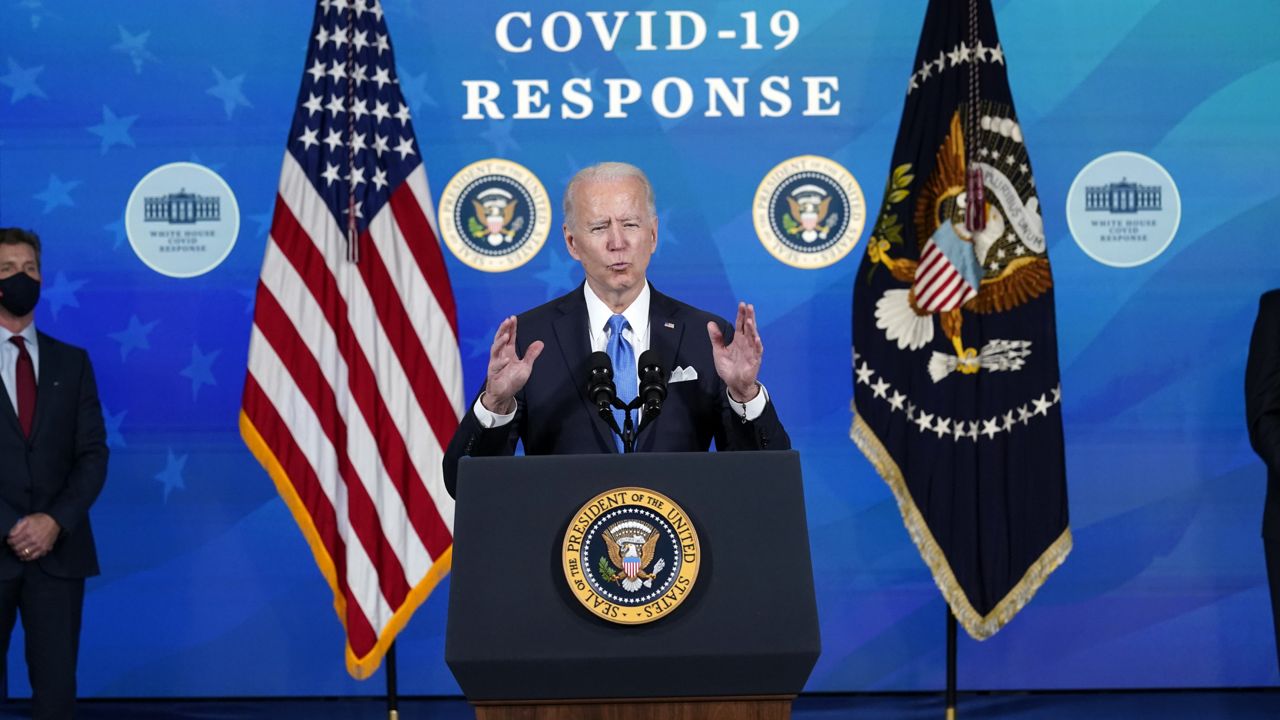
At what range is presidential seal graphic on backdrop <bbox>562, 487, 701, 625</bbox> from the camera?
1747mm

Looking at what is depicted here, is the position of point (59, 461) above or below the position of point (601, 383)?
below

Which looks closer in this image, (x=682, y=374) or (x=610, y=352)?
(x=682, y=374)

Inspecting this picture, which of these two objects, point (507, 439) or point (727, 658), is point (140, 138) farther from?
point (727, 658)

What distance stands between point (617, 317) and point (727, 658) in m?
0.92

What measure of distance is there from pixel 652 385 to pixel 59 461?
316 cm

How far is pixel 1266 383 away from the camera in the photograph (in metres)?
3.90

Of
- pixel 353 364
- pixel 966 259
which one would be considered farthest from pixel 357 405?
pixel 966 259

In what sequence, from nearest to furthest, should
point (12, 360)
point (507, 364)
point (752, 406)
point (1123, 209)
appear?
point (507, 364) → point (752, 406) → point (12, 360) → point (1123, 209)

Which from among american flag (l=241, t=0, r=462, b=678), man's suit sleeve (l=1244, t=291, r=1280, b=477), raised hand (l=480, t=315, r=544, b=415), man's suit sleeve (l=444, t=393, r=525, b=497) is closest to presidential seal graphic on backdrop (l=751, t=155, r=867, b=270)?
american flag (l=241, t=0, r=462, b=678)

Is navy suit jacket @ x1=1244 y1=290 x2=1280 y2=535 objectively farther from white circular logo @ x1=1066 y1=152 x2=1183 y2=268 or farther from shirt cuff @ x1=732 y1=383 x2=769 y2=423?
shirt cuff @ x1=732 y1=383 x2=769 y2=423

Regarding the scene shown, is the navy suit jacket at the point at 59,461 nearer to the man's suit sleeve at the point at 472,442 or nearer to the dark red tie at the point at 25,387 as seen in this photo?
the dark red tie at the point at 25,387

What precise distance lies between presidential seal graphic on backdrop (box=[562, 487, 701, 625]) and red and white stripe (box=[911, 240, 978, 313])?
2.96 metres

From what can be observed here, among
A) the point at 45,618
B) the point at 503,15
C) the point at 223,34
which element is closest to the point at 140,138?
the point at 223,34

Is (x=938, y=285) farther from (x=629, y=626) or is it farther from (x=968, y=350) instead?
(x=629, y=626)
